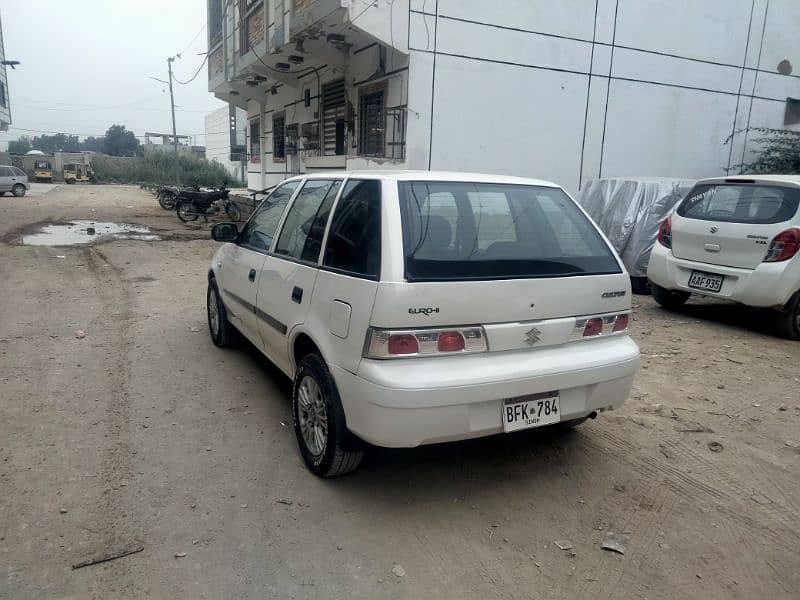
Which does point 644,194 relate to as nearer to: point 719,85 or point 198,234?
point 719,85

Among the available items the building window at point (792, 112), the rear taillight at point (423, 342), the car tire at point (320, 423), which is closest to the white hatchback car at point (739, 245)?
the rear taillight at point (423, 342)

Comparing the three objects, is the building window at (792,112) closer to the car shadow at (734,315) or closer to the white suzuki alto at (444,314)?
the car shadow at (734,315)

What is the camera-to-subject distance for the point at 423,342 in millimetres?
2707

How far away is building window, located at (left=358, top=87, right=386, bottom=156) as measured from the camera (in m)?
10.1

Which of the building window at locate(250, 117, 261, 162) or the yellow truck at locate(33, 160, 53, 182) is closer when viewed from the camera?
the building window at locate(250, 117, 261, 162)

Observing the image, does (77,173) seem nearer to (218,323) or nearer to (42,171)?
(42,171)

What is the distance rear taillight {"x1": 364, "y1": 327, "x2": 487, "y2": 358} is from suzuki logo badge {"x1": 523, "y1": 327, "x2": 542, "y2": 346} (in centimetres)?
24

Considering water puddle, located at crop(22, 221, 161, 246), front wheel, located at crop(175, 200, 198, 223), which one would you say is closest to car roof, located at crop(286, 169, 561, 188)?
water puddle, located at crop(22, 221, 161, 246)

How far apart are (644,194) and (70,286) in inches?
328

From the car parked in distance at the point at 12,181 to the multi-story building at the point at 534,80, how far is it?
19377mm

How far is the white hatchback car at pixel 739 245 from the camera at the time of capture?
227 inches

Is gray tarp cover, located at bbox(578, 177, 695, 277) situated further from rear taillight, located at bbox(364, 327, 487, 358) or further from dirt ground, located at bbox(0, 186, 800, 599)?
rear taillight, located at bbox(364, 327, 487, 358)

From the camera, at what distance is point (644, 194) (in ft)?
28.9

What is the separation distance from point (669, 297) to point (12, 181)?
29916 millimetres
